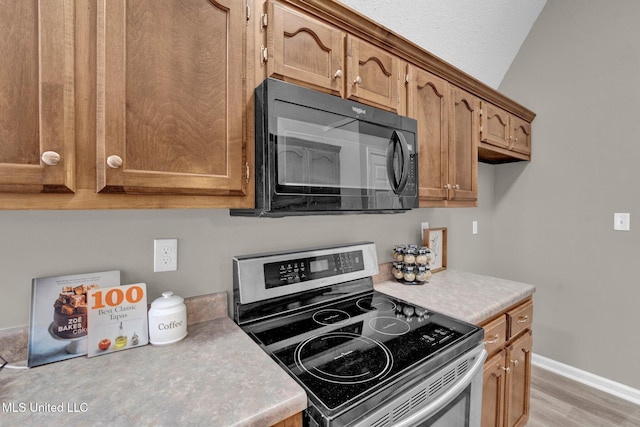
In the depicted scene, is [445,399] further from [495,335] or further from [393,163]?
[393,163]

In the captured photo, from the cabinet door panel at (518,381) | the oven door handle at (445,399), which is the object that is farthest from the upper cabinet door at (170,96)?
the cabinet door panel at (518,381)

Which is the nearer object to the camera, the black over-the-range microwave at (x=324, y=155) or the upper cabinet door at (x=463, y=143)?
the black over-the-range microwave at (x=324, y=155)

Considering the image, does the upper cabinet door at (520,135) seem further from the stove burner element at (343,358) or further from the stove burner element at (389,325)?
the stove burner element at (343,358)

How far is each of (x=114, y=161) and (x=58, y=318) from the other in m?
0.55

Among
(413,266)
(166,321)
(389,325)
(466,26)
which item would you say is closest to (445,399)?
(389,325)

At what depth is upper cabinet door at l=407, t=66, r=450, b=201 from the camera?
1.42 meters

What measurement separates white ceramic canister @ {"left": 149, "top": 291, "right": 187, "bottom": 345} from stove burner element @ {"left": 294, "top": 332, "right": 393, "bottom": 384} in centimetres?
41

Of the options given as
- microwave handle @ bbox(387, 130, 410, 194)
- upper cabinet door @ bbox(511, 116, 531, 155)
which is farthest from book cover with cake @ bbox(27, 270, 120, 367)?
upper cabinet door @ bbox(511, 116, 531, 155)

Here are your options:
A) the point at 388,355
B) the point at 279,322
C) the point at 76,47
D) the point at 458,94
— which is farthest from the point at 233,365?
the point at 458,94

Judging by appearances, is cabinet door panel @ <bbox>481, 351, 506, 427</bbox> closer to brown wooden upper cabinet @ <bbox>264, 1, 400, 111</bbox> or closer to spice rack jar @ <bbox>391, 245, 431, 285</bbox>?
spice rack jar @ <bbox>391, 245, 431, 285</bbox>

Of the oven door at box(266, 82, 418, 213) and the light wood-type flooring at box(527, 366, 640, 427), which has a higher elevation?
the oven door at box(266, 82, 418, 213)

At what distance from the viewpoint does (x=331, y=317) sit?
4.01 feet

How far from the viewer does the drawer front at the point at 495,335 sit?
4.23 ft

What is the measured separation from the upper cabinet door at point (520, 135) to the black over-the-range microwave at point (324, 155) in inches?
56.4
